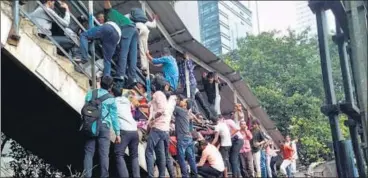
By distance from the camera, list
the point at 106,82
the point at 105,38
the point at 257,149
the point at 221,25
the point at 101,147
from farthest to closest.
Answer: the point at 221,25 < the point at 257,149 < the point at 105,38 < the point at 106,82 < the point at 101,147

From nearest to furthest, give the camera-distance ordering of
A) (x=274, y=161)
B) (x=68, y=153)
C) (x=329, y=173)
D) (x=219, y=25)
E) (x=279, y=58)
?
(x=68, y=153) < (x=274, y=161) < (x=329, y=173) < (x=219, y=25) < (x=279, y=58)

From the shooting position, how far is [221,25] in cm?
2469

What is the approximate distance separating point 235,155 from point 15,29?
479 cm

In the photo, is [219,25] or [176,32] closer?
[176,32]

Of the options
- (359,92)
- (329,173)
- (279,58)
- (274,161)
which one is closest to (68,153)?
(359,92)

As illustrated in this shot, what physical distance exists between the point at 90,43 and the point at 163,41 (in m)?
3.21

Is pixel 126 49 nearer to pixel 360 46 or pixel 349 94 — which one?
pixel 360 46

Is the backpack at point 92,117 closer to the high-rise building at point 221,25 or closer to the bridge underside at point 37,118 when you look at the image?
the bridge underside at point 37,118

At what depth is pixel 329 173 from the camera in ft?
54.2

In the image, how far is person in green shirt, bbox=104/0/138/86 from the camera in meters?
6.79

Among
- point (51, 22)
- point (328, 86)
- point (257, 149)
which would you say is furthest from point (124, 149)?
point (257, 149)

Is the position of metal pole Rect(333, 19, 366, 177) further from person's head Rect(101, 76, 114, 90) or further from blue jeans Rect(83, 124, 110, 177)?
blue jeans Rect(83, 124, 110, 177)

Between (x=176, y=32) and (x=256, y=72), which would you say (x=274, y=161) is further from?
(x=256, y=72)

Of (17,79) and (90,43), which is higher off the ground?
(90,43)
